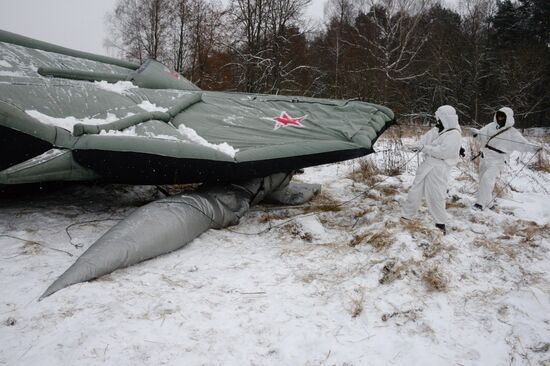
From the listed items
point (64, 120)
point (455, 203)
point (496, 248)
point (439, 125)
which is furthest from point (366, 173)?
point (64, 120)

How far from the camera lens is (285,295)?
2.61 metres

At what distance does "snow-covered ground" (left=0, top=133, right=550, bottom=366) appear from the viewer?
6.70 feet

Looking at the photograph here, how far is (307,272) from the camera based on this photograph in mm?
2961

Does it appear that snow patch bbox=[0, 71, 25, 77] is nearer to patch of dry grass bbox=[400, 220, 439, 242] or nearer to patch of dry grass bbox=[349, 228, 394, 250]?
patch of dry grass bbox=[349, 228, 394, 250]

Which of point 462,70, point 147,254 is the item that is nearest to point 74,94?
point 147,254

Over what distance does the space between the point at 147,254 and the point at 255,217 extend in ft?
5.15

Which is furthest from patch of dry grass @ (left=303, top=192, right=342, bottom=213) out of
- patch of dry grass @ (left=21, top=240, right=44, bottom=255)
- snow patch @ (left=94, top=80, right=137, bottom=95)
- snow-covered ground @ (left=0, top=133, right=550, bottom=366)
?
patch of dry grass @ (left=21, top=240, right=44, bottom=255)

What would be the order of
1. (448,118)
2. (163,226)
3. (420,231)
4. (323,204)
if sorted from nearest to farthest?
1. (163,226)
2. (420,231)
3. (448,118)
4. (323,204)

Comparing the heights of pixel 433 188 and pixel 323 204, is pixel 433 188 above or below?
above

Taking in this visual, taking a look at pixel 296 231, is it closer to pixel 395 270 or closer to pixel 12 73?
pixel 395 270

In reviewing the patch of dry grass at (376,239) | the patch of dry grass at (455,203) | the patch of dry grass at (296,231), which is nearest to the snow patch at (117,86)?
the patch of dry grass at (296,231)

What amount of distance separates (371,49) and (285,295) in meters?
21.2

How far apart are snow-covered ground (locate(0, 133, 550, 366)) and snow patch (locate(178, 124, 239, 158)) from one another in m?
0.79

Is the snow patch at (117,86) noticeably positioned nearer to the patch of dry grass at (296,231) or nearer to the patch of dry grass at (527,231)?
the patch of dry grass at (296,231)
